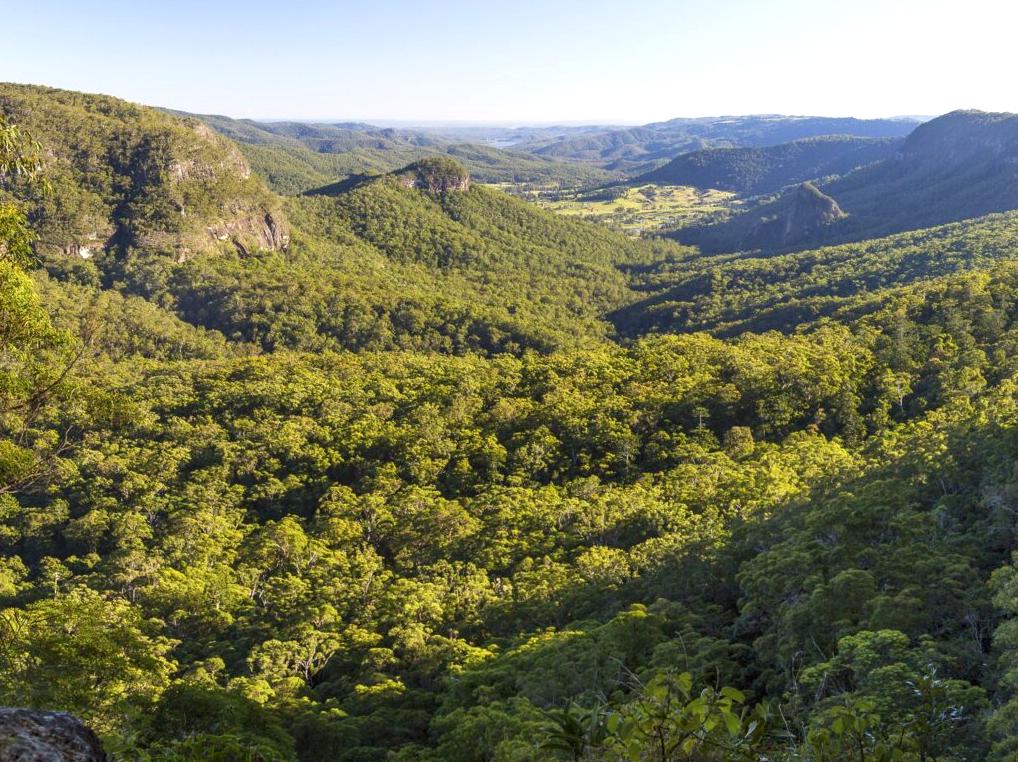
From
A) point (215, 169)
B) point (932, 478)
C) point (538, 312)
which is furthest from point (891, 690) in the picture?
point (215, 169)

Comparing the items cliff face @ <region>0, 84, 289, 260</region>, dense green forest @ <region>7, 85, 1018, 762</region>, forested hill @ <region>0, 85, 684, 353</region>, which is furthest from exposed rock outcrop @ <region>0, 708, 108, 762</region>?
cliff face @ <region>0, 84, 289, 260</region>

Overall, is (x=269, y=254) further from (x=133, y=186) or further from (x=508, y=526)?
(x=508, y=526)

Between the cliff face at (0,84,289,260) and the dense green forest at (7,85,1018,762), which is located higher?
the cliff face at (0,84,289,260)

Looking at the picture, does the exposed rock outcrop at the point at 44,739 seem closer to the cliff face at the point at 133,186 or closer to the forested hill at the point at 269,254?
the forested hill at the point at 269,254

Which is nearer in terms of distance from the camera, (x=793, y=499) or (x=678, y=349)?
(x=793, y=499)

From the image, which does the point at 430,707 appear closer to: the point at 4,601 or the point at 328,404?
the point at 4,601

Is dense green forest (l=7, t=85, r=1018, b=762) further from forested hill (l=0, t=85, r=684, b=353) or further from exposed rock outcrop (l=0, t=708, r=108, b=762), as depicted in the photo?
forested hill (l=0, t=85, r=684, b=353)
